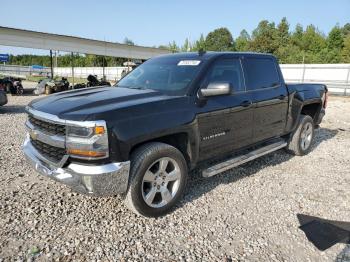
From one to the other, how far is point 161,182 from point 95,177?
901 mm

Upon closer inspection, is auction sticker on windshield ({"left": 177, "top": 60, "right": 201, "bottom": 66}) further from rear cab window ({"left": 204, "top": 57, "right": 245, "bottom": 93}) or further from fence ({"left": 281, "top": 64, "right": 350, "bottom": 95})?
fence ({"left": 281, "top": 64, "right": 350, "bottom": 95})

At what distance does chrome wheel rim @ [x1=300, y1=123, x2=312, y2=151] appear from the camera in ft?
20.4

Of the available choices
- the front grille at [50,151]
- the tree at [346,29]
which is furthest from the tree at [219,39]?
the front grille at [50,151]

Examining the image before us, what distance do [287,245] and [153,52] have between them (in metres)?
31.0

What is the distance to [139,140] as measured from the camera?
3252 millimetres

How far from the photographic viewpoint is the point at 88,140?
9.81 ft

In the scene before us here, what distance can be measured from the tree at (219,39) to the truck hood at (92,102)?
85.2 m

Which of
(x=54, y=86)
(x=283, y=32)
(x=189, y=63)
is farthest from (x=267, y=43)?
(x=189, y=63)

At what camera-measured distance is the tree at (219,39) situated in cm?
8665

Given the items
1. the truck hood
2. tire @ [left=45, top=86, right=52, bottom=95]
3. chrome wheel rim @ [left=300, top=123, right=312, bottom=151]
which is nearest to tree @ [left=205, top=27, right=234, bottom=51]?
tire @ [left=45, top=86, right=52, bottom=95]

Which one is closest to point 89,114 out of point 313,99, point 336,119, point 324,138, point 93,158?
point 93,158

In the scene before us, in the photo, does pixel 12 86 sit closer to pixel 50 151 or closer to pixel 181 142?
pixel 50 151

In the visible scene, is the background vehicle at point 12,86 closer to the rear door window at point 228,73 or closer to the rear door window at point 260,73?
the rear door window at point 260,73

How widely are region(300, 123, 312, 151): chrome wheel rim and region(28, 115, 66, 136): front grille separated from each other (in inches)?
187
